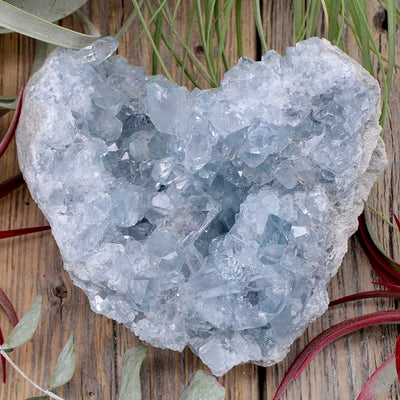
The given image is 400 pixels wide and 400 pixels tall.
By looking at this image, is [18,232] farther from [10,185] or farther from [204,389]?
[204,389]

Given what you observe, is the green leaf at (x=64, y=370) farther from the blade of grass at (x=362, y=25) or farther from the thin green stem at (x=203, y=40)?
the blade of grass at (x=362, y=25)

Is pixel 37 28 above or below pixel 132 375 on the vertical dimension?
above

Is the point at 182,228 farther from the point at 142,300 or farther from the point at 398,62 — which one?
the point at 398,62

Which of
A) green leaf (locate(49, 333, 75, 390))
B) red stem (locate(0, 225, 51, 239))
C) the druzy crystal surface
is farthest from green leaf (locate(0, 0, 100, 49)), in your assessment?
green leaf (locate(49, 333, 75, 390))

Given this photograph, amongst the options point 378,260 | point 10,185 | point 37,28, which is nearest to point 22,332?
point 10,185

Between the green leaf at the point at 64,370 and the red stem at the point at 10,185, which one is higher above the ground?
the red stem at the point at 10,185

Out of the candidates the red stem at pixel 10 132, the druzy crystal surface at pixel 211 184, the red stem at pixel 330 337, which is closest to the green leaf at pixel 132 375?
the druzy crystal surface at pixel 211 184

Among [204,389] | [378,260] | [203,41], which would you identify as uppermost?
[203,41]
